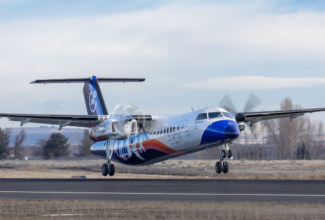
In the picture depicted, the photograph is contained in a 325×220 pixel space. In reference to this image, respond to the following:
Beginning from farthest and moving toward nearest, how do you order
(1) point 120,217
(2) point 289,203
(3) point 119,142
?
(3) point 119,142, (2) point 289,203, (1) point 120,217

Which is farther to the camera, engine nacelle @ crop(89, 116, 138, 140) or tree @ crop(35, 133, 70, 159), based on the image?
tree @ crop(35, 133, 70, 159)

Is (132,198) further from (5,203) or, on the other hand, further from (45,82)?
(45,82)

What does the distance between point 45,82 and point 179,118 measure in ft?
46.2

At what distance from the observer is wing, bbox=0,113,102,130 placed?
108 feet

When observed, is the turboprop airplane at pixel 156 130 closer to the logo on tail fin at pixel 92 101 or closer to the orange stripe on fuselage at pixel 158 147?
the orange stripe on fuselage at pixel 158 147

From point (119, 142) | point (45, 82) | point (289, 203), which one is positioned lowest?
point (289, 203)

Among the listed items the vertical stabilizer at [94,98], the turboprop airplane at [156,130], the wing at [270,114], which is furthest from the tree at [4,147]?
the wing at [270,114]

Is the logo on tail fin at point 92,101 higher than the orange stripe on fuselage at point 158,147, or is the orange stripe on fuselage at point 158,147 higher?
the logo on tail fin at point 92,101

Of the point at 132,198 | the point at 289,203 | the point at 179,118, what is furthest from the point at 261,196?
the point at 179,118

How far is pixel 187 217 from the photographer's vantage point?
12.4 metres

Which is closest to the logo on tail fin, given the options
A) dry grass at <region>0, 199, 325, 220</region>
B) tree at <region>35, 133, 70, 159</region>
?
dry grass at <region>0, 199, 325, 220</region>

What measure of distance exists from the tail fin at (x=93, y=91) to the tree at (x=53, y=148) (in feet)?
88.7

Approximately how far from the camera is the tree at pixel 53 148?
69688mm

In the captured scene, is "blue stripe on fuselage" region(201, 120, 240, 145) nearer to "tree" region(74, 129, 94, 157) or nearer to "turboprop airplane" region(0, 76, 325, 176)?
"turboprop airplane" region(0, 76, 325, 176)
